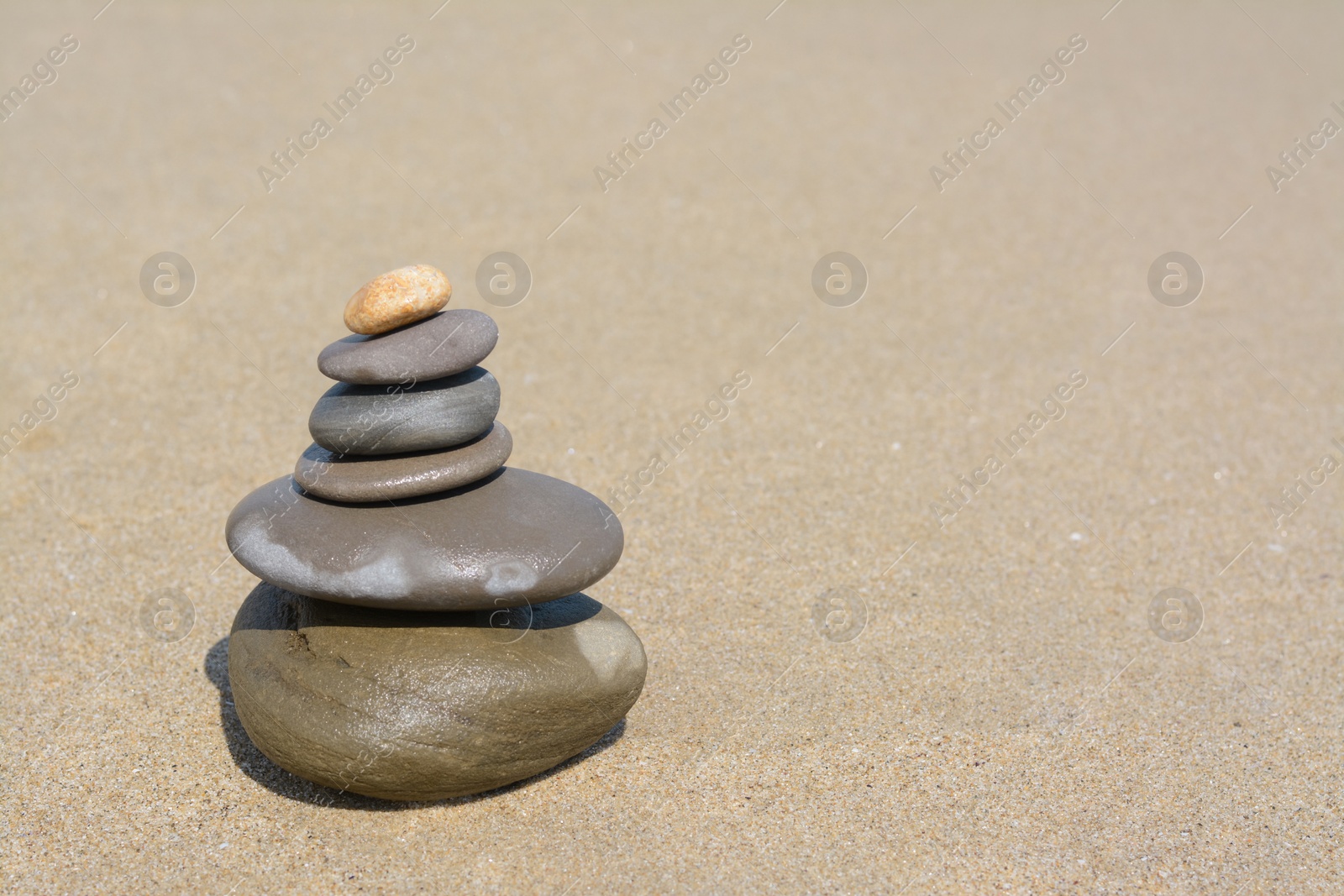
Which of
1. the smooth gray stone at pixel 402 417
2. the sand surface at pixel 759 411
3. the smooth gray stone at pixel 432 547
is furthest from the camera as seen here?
the sand surface at pixel 759 411

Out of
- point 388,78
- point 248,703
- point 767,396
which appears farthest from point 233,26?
point 248,703

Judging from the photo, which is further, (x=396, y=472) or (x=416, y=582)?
(x=396, y=472)

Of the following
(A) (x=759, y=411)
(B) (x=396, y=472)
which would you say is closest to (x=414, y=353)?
(B) (x=396, y=472)

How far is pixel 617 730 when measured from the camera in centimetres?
488

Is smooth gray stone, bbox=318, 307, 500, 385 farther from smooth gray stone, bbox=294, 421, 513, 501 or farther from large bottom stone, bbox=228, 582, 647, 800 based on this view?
large bottom stone, bbox=228, 582, 647, 800

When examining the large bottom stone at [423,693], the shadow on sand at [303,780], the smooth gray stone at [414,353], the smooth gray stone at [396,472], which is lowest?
the shadow on sand at [303,780]

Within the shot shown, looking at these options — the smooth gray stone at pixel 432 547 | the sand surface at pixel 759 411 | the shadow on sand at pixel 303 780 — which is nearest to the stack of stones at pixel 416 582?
the smooth gray stone at pixel 432 547

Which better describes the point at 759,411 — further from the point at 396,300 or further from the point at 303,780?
the point at 303,780

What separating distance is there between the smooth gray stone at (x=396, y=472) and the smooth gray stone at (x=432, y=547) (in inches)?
3.5

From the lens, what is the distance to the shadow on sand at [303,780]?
443 centimetres

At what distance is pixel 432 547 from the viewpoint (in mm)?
4160

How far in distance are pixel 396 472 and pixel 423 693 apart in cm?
79

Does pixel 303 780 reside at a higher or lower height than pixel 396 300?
lower

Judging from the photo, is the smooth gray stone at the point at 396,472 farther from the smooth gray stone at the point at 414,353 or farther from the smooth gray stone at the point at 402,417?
the smooth gray stone at the point at 414,353
